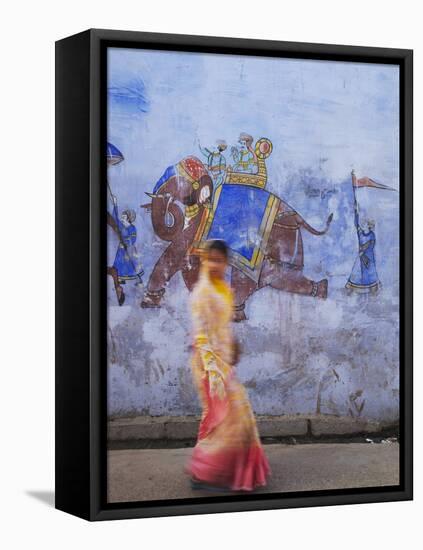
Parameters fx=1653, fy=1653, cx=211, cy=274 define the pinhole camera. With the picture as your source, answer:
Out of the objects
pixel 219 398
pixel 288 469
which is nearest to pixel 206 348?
pixel 219 398

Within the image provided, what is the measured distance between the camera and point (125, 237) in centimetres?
955

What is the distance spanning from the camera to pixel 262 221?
9891 mm

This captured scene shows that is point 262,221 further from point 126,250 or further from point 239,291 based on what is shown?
point 126,250

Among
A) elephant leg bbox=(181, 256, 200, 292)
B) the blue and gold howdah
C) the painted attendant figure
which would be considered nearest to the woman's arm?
elephant leg bbox=(181, 256, 200, 292)

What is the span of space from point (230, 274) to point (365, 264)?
921 millimetres

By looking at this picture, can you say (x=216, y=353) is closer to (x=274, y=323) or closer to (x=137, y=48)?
(x=274, y=323)

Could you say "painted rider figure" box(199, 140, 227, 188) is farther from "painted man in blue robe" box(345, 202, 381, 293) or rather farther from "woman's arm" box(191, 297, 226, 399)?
"painted man in blue robe" box(345, 202, 381, 293)

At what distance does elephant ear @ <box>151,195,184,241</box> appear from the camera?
9625 millimetres

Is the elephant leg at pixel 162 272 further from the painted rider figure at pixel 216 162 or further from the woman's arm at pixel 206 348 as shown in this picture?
the painted rider figure at pixel 216 162

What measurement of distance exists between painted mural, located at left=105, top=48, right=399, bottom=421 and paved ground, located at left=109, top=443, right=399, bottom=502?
241 mm

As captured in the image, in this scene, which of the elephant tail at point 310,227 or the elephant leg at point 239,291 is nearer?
the elephant leg at point 239,291

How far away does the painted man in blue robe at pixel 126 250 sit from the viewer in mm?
9531

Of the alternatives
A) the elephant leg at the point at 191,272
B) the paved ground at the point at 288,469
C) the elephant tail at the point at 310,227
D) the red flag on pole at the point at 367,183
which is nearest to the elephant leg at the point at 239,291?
the elephant leg at the point at 191,272

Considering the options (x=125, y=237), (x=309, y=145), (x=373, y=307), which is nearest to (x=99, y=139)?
(x=125, y=237)
